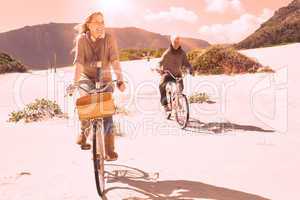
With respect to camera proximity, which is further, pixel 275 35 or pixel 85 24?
pixel 275 35

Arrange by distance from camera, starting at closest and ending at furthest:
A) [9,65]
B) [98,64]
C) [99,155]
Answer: [99,155] < [98,64] < [9,65]

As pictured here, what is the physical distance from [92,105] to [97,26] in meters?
1.03

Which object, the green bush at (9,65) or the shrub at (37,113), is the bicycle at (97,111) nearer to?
the shrub at (37,113)

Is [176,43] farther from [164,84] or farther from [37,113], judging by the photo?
[37,113]

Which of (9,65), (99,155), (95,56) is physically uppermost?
(9,65)

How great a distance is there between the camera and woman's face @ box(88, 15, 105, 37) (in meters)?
5.50

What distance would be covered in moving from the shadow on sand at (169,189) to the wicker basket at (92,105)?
3.20 ft

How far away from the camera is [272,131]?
9.56m

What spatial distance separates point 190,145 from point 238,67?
11268 mm

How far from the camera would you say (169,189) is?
5590 millimetres

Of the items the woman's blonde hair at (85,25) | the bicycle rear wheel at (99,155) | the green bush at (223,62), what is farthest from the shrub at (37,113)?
the green bush at (223,62)

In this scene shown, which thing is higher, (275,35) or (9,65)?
(275,35)

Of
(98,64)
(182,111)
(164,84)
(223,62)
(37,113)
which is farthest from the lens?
(223,62)

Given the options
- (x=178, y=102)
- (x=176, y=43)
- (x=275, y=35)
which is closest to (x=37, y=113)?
(x=178, y=102)
